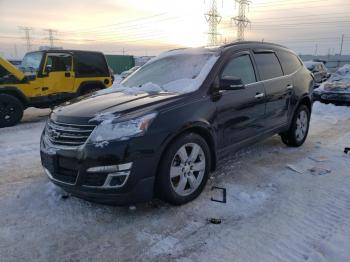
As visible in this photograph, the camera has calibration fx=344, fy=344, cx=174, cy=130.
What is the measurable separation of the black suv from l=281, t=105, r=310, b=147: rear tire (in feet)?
2.61

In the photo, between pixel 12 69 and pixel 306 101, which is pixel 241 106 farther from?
pixel 12 69

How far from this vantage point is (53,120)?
3793 millimetres

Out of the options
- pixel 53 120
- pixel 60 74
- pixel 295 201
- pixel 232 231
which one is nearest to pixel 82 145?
pixel 53 120

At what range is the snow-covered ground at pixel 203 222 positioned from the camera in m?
3.00

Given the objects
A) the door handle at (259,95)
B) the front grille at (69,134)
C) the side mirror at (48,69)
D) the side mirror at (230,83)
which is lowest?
the front grille at (69,134)

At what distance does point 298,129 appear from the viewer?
6223 millimetres

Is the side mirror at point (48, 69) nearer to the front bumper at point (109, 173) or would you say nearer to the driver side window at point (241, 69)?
the driver side window at point (241, 69)

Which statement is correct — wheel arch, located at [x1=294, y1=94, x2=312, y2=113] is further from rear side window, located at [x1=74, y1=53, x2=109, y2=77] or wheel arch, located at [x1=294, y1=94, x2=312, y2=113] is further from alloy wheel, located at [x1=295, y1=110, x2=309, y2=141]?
rear side window, located at [x1=74, y1=53, x2=109, y2=77]

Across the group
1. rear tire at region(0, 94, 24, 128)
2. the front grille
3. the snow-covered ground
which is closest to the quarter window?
rear tire at region(0, 94, 24, 128)

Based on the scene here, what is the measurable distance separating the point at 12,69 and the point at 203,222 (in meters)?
7.65

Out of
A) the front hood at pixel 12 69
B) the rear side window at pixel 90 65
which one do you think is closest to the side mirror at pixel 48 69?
the front hood at pixel 12 69

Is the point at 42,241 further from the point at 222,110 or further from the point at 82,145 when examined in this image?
the point at 222,110

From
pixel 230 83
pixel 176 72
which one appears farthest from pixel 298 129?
pixel 176 72

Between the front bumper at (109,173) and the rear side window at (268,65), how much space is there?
252 cm
